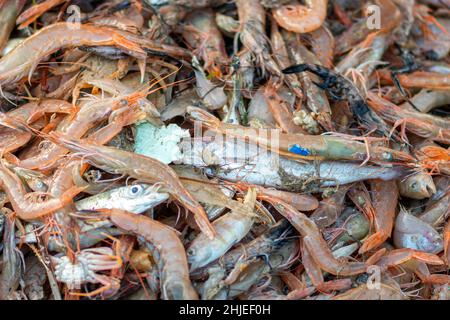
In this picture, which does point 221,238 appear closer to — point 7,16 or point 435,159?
point 435,159

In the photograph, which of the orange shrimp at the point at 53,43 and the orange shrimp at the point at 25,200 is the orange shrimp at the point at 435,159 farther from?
the orange shrimp at the point at 25,200

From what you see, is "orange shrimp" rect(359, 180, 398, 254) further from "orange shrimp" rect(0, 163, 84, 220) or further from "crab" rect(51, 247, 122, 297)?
"orange shrimp" rect(0, 163, 84, 220)

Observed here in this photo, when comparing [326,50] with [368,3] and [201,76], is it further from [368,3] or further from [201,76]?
[201,76]

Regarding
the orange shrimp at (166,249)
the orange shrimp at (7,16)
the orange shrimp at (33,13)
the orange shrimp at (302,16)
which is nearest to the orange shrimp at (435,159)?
the orange shrimp at (302,16)

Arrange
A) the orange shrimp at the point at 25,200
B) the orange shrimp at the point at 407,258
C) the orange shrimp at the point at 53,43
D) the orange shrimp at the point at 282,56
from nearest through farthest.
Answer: the orange shrimp at the point at 25,200, the orange shrimp at the point at 407,258, the orange shrimp at the point at 53,43, the orange shrimp at the point at 282,56

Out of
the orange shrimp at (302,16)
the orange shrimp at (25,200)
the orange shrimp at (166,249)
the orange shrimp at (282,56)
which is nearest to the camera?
the orange shrimp at (166,249)

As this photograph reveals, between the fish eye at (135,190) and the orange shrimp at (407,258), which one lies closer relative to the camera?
the fish eye at (135,190)
